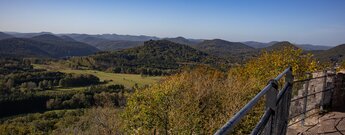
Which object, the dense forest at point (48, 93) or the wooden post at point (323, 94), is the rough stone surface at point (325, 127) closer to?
the wooden post at point (323, 94)

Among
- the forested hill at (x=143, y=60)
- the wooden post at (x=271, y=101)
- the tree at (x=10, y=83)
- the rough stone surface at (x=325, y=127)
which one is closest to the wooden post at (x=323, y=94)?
the rough stone surface at (x=325, y=127)

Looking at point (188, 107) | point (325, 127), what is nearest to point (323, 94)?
point (325, 127)

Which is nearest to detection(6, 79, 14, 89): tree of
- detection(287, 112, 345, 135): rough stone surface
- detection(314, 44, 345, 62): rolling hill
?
detection(314, 44, 345, 62): rolling hill

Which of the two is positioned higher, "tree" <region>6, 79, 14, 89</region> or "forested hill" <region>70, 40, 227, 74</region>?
"forested hill" <region>70, 40, 227, 74</region>

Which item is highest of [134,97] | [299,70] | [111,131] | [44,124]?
[299,70]

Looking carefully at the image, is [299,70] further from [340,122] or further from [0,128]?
[0,128]

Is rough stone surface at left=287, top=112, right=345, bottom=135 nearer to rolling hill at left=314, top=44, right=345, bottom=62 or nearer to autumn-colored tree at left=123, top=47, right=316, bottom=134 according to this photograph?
autumn-colored tree at left=123, top=47, right=316, bottom=134

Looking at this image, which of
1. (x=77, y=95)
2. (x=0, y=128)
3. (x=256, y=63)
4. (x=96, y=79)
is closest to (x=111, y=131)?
(x=256, y=63)

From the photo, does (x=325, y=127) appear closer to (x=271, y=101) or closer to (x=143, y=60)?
(x=271, y=101)

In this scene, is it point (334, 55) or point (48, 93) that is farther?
point (334, 55)

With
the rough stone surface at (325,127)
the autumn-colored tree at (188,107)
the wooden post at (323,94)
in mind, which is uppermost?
the wooden post at (323,94)

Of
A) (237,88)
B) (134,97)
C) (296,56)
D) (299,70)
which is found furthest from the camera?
(296,56)
